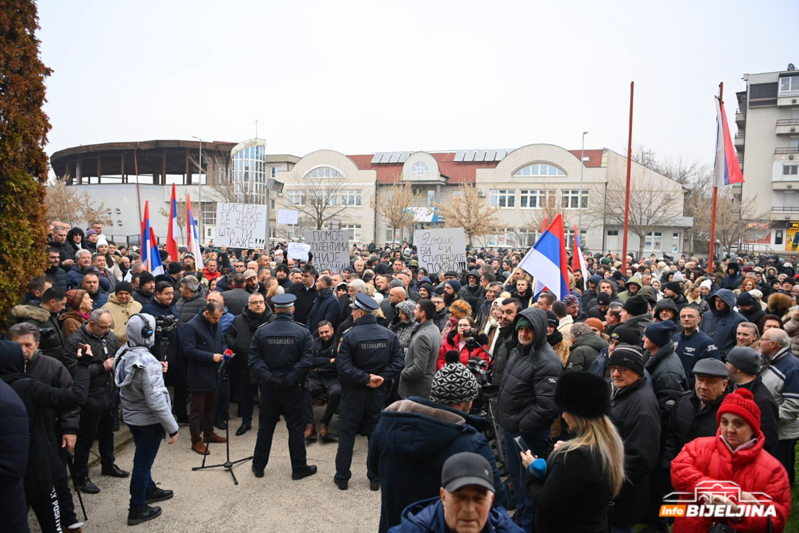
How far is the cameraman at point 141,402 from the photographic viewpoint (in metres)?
5.31

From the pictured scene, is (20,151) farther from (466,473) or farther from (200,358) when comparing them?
(466,473)

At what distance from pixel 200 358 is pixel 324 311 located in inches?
85.4

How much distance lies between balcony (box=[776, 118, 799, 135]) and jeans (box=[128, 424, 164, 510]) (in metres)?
72.8

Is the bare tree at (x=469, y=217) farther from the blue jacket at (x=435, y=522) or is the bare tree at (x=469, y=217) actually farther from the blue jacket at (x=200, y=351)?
the blue jacket at (x=435, y=522)

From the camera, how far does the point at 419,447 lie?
3232 mm

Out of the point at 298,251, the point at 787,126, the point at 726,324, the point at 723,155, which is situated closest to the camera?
the point at 726,324

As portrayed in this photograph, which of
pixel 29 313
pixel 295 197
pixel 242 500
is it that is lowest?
pixel 242 500

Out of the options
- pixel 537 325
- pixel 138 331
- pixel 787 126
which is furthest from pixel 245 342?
pixel 787 126

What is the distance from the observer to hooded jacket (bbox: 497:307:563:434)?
4.94 metres

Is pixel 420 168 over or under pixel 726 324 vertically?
over

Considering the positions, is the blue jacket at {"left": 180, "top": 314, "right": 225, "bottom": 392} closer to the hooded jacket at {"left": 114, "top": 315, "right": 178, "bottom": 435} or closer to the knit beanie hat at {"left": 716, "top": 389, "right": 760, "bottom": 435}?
the hooded jacket at {"left": 114, "top": 315, "right": 178, "bottom": 435}

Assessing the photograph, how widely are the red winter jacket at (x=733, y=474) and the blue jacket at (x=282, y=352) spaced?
155 inches

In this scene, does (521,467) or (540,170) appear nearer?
(521,467)

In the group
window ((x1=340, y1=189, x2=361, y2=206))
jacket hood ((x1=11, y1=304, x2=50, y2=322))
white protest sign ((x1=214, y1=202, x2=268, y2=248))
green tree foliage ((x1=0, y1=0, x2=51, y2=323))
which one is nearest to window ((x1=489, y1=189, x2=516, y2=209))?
window ((x1=340, y1=189, x2=361, y2=206))
